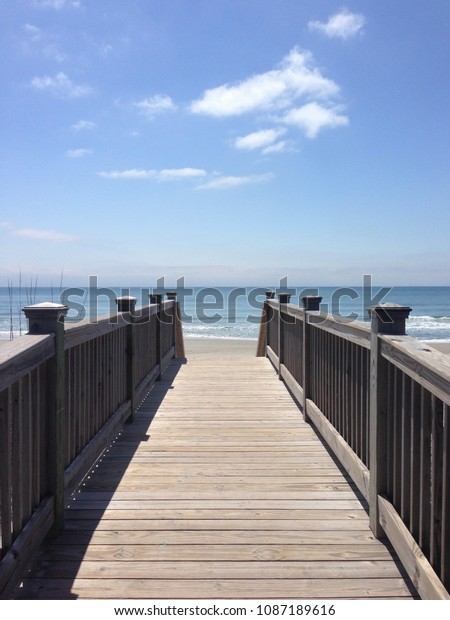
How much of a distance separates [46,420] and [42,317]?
21.8 inches

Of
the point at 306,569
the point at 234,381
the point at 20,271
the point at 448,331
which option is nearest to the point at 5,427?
the point at 306,569

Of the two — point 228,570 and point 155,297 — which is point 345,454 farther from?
point 155,297

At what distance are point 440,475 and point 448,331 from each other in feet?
85.0

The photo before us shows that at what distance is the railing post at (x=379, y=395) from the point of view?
2482mm

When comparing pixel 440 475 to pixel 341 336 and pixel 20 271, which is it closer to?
pixel 341 336

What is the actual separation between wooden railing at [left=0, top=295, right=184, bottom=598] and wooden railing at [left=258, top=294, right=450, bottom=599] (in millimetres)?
1640

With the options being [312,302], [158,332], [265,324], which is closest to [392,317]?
[312,302]

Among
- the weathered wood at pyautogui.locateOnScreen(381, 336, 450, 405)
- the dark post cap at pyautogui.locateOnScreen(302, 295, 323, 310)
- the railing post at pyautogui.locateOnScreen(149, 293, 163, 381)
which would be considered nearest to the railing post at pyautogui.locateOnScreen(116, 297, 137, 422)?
the dark post cap at pyautogui.locateOnScreen(302, 295, 323, 310)

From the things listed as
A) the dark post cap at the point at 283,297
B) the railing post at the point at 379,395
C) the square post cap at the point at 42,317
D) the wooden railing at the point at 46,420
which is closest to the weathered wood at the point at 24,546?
the wooden railing at the point at 46,420

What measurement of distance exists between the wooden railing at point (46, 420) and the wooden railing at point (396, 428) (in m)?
1.64

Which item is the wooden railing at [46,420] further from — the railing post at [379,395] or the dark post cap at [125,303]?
the railing post at [379,395]

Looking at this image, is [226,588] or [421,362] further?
[226,588]

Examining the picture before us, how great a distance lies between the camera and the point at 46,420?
8.35 ft

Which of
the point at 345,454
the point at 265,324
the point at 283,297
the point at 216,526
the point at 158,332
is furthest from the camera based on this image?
the point at 265,324
